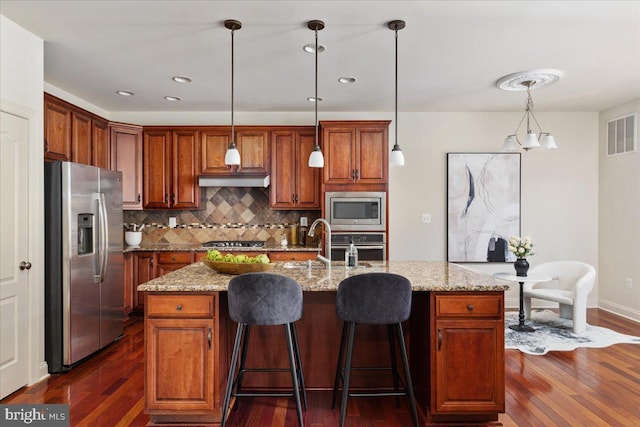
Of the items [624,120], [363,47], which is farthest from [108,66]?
[624,120]

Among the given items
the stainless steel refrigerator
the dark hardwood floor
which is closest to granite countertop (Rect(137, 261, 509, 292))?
the dark hardwood floor

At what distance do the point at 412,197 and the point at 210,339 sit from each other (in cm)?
371

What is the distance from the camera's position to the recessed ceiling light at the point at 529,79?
3.82m

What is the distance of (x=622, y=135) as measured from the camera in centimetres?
504

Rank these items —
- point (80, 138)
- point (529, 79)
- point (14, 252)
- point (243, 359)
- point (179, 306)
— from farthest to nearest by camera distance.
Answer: point (80, 138)
point (529, 79)
point (14, 252)
point (243, 359)
point (179, 306)

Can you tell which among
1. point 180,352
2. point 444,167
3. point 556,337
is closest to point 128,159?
point 180,352

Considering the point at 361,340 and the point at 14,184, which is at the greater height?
the point at 14,184

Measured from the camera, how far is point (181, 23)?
2883 millimetres

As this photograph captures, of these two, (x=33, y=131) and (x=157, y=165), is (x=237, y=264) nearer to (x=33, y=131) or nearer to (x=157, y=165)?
(x=33, y=131)

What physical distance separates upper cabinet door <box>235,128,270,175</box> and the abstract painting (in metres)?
2.41

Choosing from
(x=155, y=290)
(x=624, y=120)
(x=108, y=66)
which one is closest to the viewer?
(x=155, y=290)

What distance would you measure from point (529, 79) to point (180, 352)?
387 centimetres

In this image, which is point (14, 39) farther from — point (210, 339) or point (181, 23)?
point (210, 339)

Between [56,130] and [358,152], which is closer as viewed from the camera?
[56,130]
